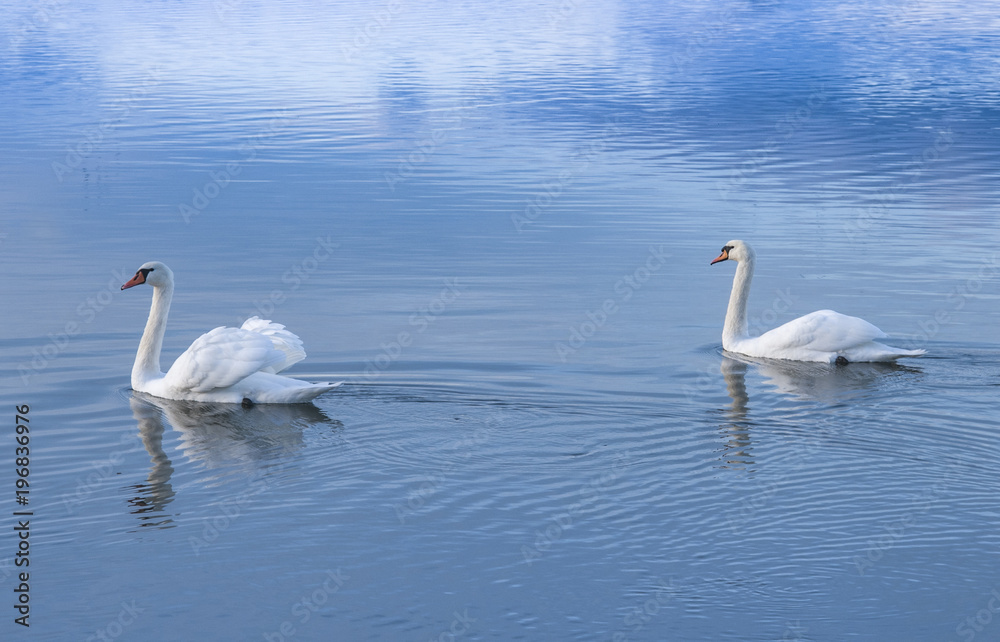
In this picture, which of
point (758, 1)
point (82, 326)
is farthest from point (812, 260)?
point (758, 1)

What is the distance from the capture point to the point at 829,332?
14.1 metres

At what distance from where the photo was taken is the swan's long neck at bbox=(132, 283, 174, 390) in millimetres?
13125

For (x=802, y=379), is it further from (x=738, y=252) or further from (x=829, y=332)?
(x=738, y=252)

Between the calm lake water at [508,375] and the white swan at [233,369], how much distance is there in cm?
20

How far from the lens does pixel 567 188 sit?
2409 cm

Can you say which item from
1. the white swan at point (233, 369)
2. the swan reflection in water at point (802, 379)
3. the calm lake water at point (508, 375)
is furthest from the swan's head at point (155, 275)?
the swan reflection in water at point (802, 379)

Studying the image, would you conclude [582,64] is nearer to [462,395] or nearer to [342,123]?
[342,123]

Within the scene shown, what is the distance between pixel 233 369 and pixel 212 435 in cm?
80

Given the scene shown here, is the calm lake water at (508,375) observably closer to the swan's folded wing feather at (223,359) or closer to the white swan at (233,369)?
the white swan at (233,369)

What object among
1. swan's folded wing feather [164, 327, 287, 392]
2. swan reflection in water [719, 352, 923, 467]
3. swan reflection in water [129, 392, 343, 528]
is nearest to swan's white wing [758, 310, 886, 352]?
swan reflection in water [719, 352, 923, 467]

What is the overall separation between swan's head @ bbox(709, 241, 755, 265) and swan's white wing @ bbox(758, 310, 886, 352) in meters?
1.60

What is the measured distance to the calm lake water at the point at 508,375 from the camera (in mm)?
8461

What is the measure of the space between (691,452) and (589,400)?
1.59m

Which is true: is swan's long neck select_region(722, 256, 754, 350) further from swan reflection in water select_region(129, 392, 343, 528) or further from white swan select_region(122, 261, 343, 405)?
swan reflection in water select_region(129, 392, 343, 528)
